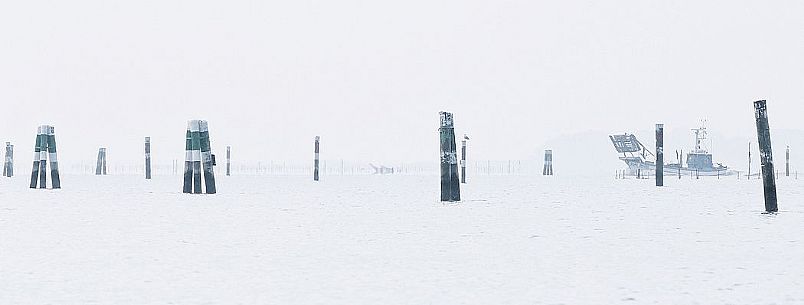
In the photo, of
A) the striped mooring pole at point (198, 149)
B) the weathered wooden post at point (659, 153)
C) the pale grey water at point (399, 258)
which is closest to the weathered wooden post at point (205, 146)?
the striped mooring pole at point (198, 149)

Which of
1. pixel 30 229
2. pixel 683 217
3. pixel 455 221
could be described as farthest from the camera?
pixel 683 217

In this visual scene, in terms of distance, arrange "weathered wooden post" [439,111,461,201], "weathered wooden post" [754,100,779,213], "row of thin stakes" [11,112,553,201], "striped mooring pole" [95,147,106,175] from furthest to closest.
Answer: "striped mooring pole" [95,147,106,175] → "row of thin stakes" [11,112,553,201] → "weathered wooden post" [439,111,461,201] → "weathered wooden post" [754,100,779,213]

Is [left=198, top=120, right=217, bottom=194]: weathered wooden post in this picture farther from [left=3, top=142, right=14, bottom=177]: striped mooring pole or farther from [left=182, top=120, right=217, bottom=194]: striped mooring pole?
[left=3, top=142, right=14, bottom=177]: striped mooring pole

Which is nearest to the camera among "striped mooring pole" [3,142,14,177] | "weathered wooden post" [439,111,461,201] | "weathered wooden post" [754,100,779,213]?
"weathered wooden post" [754,100,779,213]

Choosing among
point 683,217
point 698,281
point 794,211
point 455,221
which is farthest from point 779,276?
point 794,211

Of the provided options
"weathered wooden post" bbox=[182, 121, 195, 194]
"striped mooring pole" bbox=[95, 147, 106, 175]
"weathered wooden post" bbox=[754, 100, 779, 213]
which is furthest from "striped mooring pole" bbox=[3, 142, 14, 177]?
"weathered wooden post" bbox=[754, 100, 779, 213]

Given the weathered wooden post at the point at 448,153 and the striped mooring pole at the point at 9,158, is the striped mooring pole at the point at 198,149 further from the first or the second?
the striped mooring pole at the point at 9,158

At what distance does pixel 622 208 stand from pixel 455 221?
653 cm

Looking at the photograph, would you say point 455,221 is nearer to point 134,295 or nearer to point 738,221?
point 738,221

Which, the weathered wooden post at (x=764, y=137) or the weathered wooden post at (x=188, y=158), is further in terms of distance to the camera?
the weathered wooden post at (x=188, y=158)

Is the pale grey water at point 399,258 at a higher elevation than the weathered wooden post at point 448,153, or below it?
below

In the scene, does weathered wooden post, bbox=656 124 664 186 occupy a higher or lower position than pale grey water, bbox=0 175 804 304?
higher

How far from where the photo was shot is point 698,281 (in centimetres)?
959

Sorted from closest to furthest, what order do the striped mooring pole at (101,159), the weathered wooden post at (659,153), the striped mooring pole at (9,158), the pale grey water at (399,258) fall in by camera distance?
the pale grey water at (399,258), the weathered wooden post at (659,153), the striped mooring pole at (9,158), the striped mooring pole at (101,159)
